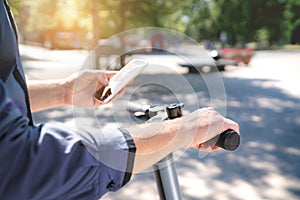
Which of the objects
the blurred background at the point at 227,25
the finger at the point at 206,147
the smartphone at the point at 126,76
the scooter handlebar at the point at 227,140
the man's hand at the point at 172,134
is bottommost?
the blurred background at the point at 227,25

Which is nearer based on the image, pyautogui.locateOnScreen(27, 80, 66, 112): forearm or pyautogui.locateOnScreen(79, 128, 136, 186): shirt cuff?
pyautogui.locateOnScreen(79, 128, 136, 186): shirt cuff

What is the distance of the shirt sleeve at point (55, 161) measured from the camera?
2.36 feet

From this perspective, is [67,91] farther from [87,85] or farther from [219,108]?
[219,108]

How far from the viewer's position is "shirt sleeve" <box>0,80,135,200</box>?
0.72 meters

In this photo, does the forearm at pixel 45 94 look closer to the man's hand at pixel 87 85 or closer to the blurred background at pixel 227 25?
the man's hand at pixel 87 85

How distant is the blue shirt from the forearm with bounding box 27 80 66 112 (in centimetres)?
47

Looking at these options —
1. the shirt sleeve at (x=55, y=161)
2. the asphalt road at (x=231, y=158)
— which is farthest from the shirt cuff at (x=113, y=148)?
the asphalt road at (x=231, y=158)

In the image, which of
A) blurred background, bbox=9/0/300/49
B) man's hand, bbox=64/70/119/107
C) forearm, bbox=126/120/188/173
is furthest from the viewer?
blurred background, bbox=9/0/300/49

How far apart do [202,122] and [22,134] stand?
383 millimetres

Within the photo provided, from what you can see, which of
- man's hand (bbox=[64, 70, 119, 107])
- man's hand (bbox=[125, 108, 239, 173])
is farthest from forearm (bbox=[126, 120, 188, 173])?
man's hand (bbox=[64, 70, 119, 107])

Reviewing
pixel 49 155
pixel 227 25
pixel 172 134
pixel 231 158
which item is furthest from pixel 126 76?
pixel 227 25

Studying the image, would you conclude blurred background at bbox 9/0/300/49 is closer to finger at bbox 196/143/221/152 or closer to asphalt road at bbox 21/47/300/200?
asphalt road at bbox 21/47/300/200

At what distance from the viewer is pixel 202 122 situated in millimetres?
891

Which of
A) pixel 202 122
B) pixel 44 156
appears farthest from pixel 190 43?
pixel 44 156
